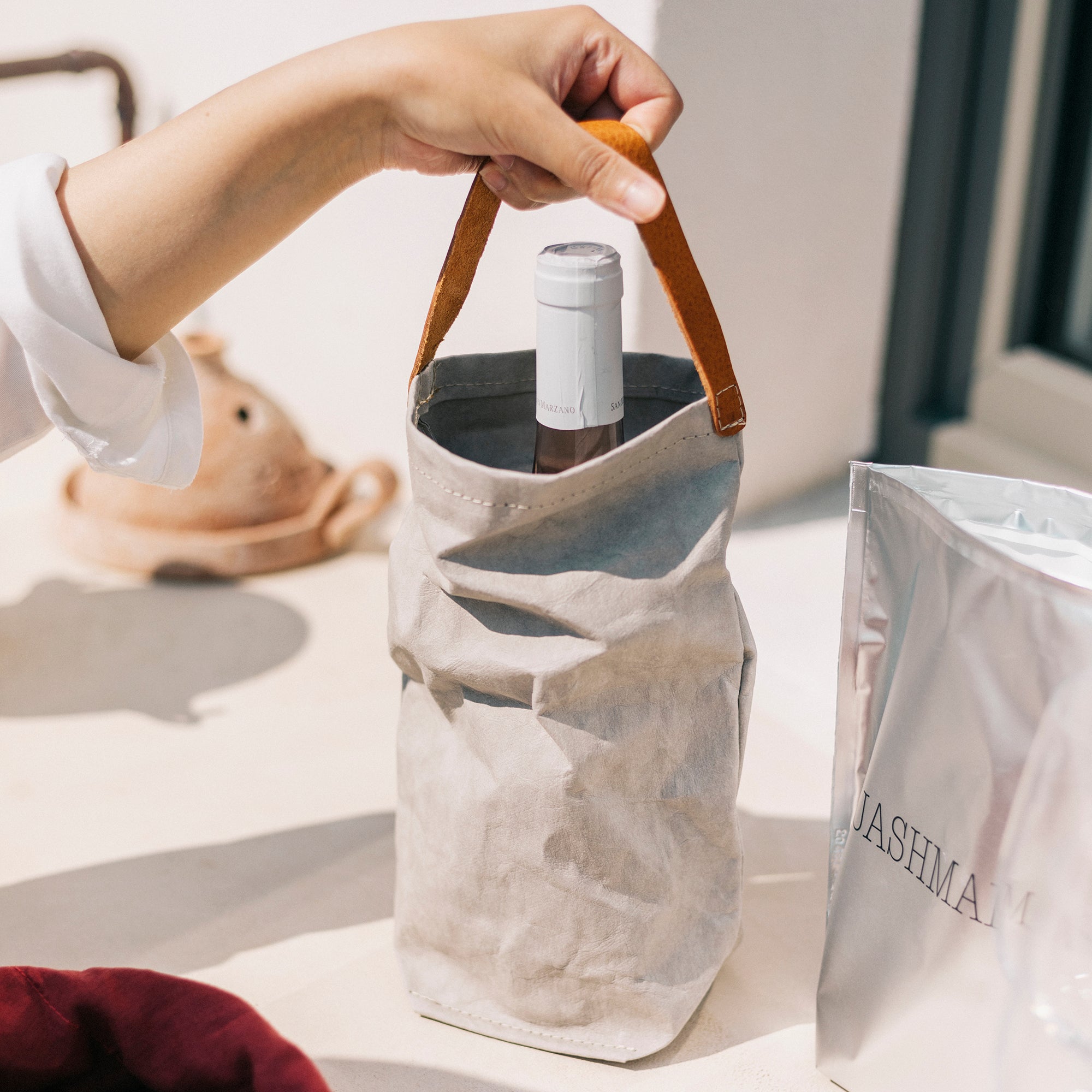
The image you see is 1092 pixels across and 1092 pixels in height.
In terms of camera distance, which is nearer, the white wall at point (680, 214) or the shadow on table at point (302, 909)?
the shadow on table at point (302, 909)

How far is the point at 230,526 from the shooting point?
105 centimetres

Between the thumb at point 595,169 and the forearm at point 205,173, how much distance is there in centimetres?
10

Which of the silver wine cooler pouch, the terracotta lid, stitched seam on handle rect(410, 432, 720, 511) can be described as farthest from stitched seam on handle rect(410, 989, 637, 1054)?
the terracotta lid

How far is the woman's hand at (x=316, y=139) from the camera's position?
0.51m

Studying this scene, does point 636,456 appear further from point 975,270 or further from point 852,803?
point 975,270

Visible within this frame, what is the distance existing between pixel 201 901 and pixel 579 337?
1.46 ft

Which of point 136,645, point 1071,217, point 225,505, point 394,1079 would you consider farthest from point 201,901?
point 1071,217

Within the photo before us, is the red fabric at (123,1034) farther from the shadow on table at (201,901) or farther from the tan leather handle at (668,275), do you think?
the tan leather handle at (668,275)

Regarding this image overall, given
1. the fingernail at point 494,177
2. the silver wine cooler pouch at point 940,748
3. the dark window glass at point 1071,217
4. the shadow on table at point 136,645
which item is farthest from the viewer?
the dark window glass at point 1071,217

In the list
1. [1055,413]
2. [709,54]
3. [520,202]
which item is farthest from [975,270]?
[520,202]

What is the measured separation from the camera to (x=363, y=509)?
1.09m

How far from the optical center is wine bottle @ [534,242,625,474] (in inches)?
18.9

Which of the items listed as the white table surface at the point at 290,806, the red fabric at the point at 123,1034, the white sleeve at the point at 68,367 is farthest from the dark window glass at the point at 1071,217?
the red fabric at the point at 123,1034

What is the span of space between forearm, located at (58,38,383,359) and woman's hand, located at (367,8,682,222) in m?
0.02
